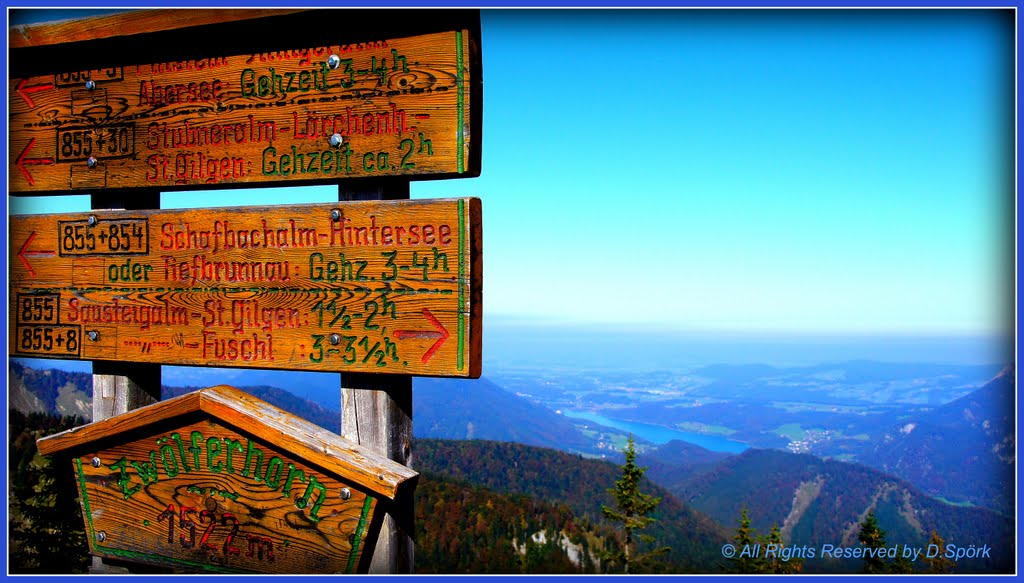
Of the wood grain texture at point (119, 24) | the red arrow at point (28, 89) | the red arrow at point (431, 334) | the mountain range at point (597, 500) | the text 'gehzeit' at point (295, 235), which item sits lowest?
the mountain range at point (597, 500)

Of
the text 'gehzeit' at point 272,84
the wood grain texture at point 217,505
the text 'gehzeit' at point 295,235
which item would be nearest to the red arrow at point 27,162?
the text 'gehzeit' at point 272,84

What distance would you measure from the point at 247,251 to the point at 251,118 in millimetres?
731

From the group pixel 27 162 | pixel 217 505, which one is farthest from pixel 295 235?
pixel 27 162

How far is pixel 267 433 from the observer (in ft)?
10.8

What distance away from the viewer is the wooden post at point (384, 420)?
11.0ft

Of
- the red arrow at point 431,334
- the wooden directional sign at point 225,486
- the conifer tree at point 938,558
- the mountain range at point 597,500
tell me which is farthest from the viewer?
the mountain range at point 597,500

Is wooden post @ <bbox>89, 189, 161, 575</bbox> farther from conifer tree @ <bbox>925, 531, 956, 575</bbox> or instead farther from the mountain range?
conifer tree @ <bbox>925, 531, 956, 575</bbox>

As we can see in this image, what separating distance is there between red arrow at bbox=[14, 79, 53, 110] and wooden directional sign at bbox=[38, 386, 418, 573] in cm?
204

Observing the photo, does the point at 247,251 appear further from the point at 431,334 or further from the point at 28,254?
the point at 28,254

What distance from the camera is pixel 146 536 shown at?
3.62 meters

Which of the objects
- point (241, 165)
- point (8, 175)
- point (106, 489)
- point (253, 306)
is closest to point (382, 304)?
point (253, 306)

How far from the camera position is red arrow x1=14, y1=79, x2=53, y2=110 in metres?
3.98

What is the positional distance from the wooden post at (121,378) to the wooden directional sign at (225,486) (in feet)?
1.15

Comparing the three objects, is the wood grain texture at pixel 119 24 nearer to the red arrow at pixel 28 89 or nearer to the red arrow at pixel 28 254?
the red arrow at pixel 28 89
